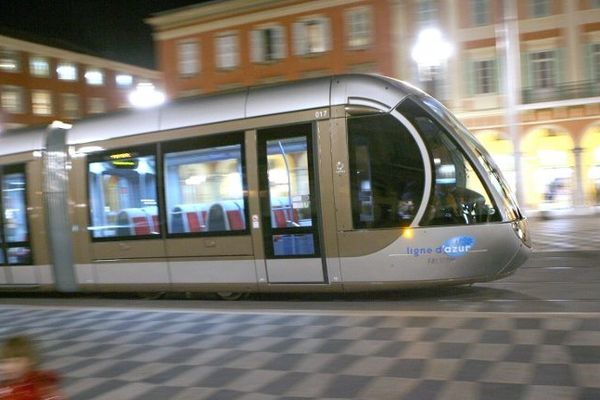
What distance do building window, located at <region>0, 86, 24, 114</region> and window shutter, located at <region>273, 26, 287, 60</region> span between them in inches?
1256

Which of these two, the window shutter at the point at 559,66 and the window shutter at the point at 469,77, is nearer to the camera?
the window shutter at the point at 559,66

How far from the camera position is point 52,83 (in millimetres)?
60875

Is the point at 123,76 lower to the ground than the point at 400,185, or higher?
higher

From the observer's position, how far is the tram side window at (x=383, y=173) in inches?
348

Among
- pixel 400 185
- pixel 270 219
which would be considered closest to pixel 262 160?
pixel 270 219

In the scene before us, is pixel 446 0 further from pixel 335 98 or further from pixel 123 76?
pixel 123 76

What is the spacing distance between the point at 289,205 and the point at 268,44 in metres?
29.6

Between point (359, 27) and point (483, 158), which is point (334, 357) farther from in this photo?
point (359, 27)

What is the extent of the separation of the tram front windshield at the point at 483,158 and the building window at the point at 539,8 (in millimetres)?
22815

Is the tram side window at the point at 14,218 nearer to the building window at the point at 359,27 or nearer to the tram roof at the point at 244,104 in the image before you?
the tram roof at the point at 244,104

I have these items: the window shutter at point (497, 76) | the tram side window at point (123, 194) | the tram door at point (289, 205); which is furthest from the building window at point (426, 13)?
the tram door at point (289, 205)

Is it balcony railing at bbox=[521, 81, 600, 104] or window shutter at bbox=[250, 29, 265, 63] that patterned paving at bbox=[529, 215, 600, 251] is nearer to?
balcony railing at bbox=[521, 81, 600, 104]

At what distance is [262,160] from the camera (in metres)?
9.62

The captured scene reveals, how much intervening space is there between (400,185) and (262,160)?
214 centimetres
